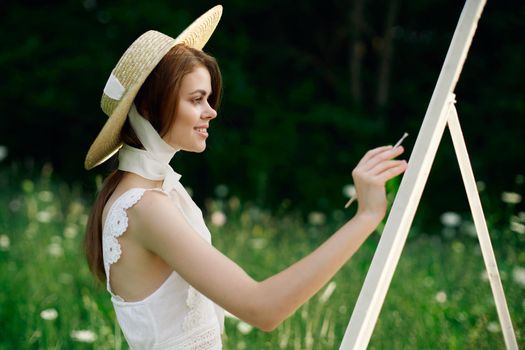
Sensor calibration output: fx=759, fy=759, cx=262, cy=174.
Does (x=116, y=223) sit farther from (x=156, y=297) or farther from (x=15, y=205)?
(x=15, y=205)

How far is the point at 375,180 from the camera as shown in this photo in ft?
4.71

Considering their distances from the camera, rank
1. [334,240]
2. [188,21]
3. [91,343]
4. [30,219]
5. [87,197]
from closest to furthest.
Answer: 1. [334,240]
2. [91,343]
3. [30,219]
4. [87,197]
5. [188,21]

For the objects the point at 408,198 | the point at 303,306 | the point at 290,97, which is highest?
the point at 408,198

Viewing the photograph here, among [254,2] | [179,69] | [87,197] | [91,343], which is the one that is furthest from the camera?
[254,2]

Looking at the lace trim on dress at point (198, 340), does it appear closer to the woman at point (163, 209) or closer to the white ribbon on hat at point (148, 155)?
the woman at point (163, 209)

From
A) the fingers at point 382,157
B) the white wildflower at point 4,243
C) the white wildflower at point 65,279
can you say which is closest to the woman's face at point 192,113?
the fingers at point 382,157

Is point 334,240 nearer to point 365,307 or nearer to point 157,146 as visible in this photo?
point 365,307

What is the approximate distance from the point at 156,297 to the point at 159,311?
0.03m

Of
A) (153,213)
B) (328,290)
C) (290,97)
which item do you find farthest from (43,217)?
(290,97)

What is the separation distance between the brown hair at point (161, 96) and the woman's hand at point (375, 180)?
0.47 metres

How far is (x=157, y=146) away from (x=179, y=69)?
0.18m

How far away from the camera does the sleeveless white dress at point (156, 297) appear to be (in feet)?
5.37

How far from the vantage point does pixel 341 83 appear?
872 cm

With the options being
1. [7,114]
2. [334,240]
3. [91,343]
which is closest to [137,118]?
[334,240]
